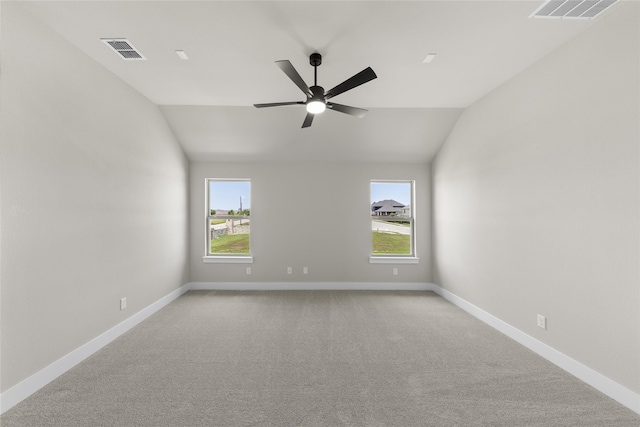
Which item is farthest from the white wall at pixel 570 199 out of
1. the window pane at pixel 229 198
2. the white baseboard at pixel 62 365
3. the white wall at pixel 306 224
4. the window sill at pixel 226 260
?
the white baseboard at pixel 62 365

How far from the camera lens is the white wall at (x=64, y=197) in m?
1.95

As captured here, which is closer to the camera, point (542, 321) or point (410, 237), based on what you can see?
point (542, 321)

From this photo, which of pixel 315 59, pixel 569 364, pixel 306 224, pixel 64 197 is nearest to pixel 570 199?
pixel 569 364

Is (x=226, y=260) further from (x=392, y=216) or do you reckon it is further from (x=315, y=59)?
(x=315, y=59)

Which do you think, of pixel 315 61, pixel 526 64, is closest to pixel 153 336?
pixel 315 61

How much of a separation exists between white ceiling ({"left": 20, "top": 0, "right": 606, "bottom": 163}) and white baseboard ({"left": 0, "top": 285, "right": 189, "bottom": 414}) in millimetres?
2848

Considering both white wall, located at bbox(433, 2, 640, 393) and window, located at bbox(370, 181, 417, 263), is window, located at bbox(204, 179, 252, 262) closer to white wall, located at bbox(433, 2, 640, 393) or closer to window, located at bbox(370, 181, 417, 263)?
window, located at bbox(370, 181, 417, 263)

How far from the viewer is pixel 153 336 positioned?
10.00 ft

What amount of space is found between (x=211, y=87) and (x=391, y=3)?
2302 millimetres

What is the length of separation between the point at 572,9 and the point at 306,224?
4.16m

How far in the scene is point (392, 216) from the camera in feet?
17.4

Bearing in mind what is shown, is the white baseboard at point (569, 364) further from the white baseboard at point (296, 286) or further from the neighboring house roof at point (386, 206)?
the neighboring house roof at point (386, 206)

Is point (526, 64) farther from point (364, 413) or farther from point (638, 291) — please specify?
point (364, 413)

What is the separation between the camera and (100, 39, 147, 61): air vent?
240 centimetres
